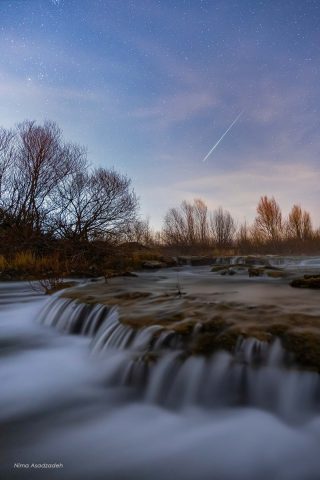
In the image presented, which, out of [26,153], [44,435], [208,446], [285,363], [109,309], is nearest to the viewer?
[208,446]

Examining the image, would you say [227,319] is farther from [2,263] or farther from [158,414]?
[2,263]

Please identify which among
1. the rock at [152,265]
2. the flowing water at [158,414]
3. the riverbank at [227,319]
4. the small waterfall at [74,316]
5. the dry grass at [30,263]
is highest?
the dry grass at [30,263]

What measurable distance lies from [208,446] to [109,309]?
111 inches

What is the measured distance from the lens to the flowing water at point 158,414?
1.90 meters

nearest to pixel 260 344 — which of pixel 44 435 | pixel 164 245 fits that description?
pixel 44 435

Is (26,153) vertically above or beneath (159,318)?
above

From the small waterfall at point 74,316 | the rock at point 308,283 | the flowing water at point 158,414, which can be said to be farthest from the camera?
the rock at point 308,283

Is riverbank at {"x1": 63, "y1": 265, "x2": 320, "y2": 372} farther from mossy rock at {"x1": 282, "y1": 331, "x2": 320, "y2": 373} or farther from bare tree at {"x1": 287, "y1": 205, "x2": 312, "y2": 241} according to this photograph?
bare tree at {"x1": 287, "y1": 205, "x2": 312, "y2": 241}

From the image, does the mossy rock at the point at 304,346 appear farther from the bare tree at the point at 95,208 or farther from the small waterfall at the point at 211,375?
the bare tree at the point at 95,208

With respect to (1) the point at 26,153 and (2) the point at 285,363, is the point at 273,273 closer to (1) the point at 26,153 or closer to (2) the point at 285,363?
(2) the point at 285,363

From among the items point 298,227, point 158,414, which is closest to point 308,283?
point 158,414

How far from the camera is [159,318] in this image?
3.81 metres

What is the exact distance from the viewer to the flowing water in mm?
1896

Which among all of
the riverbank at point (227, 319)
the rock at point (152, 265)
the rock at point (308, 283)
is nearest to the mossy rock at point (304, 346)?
the riverbank at point (227, 319)
